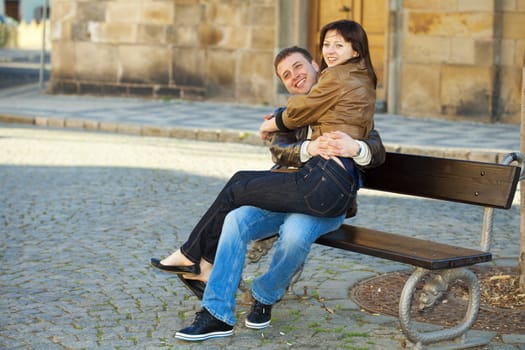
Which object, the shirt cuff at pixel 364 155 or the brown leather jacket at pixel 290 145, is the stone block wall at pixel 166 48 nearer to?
the brown leather jacket at pixel 290 145

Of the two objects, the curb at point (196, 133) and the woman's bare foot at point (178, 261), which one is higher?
the woman's bare foot at point (178, 261)

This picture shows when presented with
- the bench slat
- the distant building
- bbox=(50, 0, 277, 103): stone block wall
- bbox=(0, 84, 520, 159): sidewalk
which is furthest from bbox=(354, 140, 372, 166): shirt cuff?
the distant building

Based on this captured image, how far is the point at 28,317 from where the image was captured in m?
5.88

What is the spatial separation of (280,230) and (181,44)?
14.6 meters

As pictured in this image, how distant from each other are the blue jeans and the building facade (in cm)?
1108

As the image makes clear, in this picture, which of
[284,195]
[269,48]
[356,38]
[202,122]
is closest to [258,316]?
[284,195]

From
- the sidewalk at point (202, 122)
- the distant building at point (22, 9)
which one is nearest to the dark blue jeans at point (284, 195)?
the sidewalk at point (202, 122)

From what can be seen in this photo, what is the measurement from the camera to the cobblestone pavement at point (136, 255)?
559 cm

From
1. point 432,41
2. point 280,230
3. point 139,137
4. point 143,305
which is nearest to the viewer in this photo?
point 280,230

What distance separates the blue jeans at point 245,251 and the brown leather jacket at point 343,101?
0.44 metres

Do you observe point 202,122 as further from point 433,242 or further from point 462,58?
point 433,242

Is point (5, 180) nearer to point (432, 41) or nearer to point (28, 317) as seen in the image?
point (28, 317)

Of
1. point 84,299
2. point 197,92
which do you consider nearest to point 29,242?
point 84,299

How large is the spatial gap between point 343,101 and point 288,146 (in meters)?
0.43
